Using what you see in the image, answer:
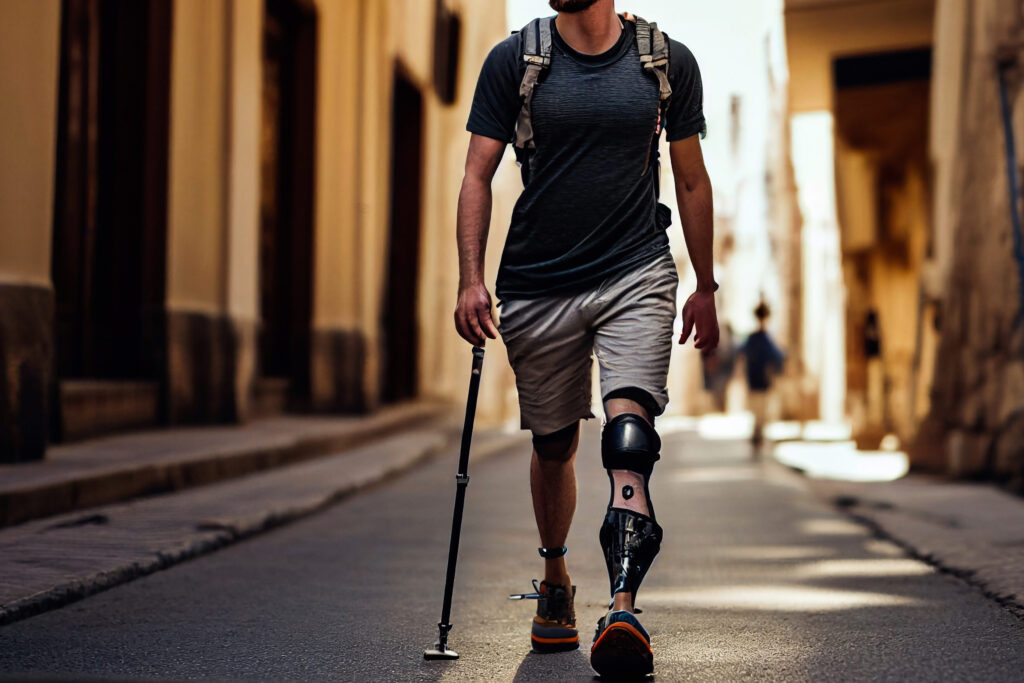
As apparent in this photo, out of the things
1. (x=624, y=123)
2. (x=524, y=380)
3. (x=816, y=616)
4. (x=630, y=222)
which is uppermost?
(x=624, y=123)

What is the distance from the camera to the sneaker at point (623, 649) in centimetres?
312

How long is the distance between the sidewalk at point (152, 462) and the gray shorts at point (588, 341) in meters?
2.70

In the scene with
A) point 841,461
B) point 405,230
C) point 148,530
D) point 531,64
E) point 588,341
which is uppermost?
point 405,230

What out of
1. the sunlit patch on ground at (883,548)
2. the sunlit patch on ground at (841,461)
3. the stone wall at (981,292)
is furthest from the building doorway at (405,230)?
the sunlit patch on ground at (883,548)

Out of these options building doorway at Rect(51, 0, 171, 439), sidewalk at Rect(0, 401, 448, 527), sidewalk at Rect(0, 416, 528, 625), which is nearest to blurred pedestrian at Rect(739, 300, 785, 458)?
sidewalk at Rect(0, 401, 448, 527)

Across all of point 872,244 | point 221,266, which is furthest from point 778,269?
point 221,266

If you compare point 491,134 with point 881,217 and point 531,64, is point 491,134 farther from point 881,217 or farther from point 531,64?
point 881,217

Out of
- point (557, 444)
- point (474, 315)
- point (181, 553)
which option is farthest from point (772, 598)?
point (181, 553)

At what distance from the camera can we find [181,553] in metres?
5.20

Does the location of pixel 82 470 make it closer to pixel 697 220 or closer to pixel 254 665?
pixel 254 665

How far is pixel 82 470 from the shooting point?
643 cm

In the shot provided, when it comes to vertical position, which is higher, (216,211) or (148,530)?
(216,211)

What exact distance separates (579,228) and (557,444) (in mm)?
557

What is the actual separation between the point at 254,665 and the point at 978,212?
23.1 feet
